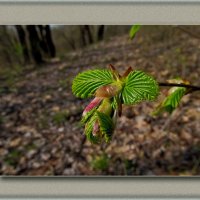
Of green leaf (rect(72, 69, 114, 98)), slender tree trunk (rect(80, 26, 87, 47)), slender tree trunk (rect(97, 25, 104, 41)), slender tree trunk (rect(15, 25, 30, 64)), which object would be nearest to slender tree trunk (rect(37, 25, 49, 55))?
slender tree trunk (rect(15, 25, 30, 64))

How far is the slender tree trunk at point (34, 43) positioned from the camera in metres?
3.33

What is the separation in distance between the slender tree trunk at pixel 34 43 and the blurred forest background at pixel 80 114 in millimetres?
126

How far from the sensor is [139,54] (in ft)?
9.16

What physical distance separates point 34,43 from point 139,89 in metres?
3.31

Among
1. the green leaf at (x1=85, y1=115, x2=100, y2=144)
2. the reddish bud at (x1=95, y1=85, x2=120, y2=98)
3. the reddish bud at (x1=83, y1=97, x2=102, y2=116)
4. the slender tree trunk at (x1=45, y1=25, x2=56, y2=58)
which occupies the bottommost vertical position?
the green leaf at (x1=85, y1=115, x2=100, y2=144)

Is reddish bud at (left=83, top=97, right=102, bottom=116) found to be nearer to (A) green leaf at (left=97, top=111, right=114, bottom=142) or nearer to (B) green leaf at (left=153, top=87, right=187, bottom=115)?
(A) green leaf at (left=97, top=111, right=114, bottom=142)

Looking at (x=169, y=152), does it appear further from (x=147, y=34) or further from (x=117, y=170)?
(x=147, y=34)

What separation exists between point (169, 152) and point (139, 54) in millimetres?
1057

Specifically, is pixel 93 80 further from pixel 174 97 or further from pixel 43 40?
pixel 43 40

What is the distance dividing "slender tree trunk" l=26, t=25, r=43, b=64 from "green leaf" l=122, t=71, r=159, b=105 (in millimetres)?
3092

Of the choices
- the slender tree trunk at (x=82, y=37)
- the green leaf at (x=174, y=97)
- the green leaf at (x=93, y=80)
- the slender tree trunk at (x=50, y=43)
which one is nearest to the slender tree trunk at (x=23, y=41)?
the slender tree trunk at (x=50, y=43)

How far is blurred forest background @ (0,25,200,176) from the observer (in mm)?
1938

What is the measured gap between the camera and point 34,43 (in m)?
3.49
